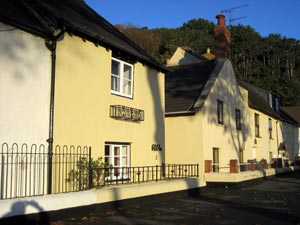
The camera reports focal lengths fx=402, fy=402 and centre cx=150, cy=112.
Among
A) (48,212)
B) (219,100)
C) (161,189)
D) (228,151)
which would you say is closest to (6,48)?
(48,212)

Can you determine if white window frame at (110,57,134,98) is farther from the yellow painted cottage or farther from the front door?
the front door

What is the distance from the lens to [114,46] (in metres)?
14.0

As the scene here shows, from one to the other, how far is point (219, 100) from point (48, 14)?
44.3 ft

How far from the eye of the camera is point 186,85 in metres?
23.7

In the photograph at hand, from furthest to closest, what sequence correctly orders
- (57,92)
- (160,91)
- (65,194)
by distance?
(160,91)
(57,92)
(65,194)

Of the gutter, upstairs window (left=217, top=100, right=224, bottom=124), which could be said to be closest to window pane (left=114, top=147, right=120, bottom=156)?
the gutter

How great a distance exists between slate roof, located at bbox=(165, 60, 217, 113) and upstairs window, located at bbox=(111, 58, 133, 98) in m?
6.18

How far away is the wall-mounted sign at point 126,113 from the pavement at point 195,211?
313 centimetres

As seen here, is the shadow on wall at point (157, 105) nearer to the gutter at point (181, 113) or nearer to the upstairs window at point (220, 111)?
the gutter at point (181, 113)

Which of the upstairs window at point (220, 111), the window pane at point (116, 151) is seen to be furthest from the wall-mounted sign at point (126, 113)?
the upstairs window at point (220, 111)

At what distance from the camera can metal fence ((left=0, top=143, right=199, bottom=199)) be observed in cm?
A: 975

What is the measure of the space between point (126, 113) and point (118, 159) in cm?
170

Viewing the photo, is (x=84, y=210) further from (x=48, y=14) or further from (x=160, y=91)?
(x=160, y=91)

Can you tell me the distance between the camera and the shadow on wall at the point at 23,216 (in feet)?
26.8
